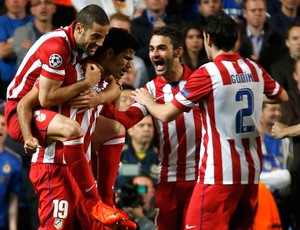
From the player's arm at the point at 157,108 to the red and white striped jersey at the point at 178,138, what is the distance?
35cm

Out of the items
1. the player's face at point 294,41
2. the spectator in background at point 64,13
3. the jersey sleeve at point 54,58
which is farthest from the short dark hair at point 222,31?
the spectator in background at point 64,13

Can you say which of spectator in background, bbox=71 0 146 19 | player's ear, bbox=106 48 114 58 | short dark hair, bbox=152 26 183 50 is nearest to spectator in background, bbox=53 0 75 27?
spectator in background, bbox=71 0 146 19

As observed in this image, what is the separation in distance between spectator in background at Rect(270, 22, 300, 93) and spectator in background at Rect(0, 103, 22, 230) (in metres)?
2.95

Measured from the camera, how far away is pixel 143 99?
7266 millimetres

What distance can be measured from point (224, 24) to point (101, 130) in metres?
1.20

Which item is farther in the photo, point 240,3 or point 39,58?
point 240,3

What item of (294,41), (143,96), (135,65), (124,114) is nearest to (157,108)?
(143,96)

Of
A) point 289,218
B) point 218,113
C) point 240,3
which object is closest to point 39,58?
point 218,113

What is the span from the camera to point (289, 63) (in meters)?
10.2

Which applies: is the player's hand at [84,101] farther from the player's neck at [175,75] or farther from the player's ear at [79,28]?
the player's neck at [175,75]

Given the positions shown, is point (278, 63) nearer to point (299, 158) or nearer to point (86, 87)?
point (299, 158)

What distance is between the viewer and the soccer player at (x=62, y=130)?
667cm

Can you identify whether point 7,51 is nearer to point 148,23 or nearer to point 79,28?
point 148,23

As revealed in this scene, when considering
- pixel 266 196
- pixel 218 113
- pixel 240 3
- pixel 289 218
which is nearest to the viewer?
pixel 218 113
